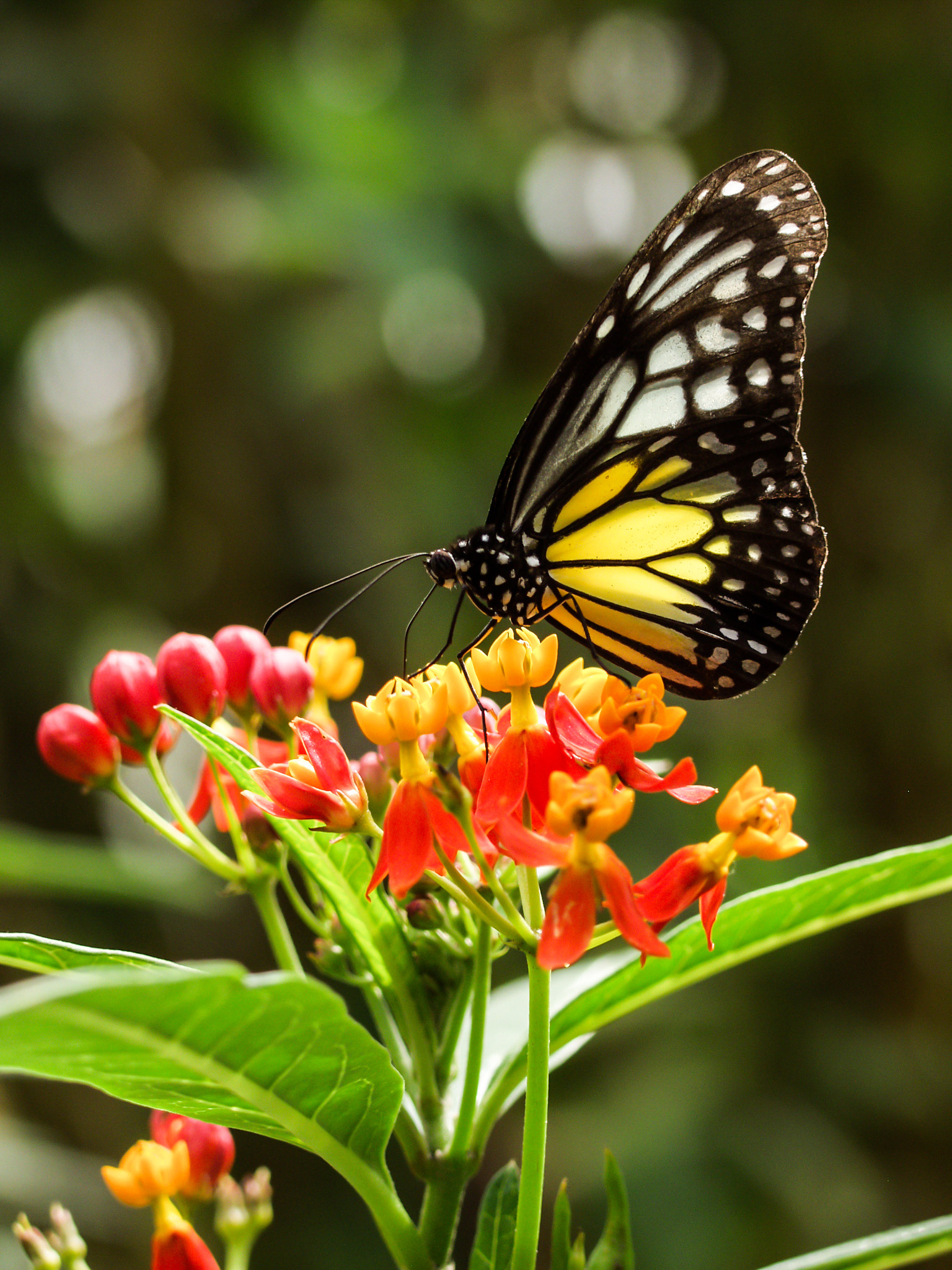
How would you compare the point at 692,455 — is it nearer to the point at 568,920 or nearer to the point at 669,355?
the point at 669,355

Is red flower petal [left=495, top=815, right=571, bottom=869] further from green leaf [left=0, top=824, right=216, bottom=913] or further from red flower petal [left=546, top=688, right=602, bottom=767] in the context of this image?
green leaf [left=0, top=824, right=216, bottom=913]

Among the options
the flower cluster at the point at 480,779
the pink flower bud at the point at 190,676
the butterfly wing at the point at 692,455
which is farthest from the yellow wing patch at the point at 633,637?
the pink flower bud at the point at 190,676

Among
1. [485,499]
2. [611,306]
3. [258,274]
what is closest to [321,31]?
[258,274]

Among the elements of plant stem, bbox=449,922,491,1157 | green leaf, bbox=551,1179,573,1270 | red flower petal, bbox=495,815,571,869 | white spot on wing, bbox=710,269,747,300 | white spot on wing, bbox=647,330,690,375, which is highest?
white spot on wing, bbox=710,269,747,300

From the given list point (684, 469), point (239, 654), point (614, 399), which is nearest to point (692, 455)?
point (684, 469)

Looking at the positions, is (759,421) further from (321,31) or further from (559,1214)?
(321,31)

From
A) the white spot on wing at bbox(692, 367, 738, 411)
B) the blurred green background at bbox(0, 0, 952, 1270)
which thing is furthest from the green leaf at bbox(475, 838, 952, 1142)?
the blurred green background at bbox(0, 0, 952, 1270)

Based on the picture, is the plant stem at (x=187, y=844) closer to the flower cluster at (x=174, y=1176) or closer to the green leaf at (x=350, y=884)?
the green leaf at (x=350, y=884)
